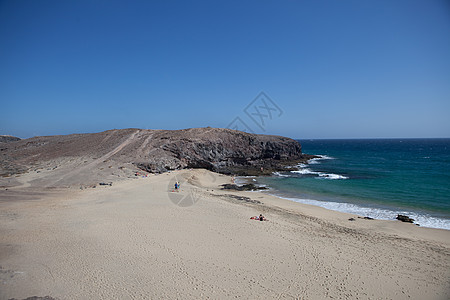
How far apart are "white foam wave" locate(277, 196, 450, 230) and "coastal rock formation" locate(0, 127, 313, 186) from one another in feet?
47.4

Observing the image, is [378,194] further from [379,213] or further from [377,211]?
[379,213]

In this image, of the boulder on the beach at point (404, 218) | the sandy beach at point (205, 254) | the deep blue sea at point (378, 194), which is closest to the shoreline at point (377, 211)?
the deep blue sea at point (378, 194)

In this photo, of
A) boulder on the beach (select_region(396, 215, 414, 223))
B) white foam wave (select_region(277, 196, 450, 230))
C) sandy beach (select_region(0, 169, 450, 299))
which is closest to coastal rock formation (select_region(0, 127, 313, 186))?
sandy beach (select_region(0, 169, 450, 299))

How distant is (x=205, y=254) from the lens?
8.53m

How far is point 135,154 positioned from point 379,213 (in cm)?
2660

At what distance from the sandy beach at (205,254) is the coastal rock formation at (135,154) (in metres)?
10.3

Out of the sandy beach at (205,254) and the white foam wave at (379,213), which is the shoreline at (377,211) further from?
the sandy beach at (205,254)

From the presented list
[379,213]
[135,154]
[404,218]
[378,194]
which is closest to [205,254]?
[404,218]

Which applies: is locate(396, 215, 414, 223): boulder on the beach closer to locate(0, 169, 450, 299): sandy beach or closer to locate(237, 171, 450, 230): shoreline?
locate(237, 171, 450, 230): shoreline

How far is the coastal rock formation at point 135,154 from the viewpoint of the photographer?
24094 mm

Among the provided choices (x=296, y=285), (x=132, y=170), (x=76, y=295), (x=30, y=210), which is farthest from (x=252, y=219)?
(x=132, y=170)

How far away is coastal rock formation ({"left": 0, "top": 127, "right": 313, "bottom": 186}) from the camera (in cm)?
2409

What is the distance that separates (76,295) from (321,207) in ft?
51.0

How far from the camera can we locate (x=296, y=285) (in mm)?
6938
